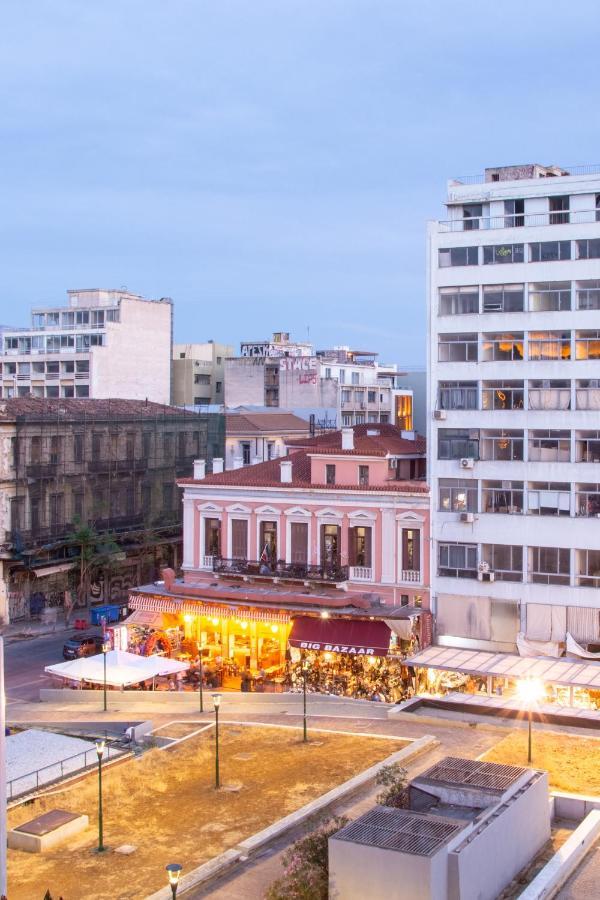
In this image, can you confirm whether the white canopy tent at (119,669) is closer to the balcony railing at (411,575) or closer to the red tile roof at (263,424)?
the balcony railing at (411,575)

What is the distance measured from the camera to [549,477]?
1650 inches

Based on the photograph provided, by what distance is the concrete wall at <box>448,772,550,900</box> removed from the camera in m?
20.6

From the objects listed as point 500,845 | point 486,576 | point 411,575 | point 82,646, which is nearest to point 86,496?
point 82,646

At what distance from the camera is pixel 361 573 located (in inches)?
1730

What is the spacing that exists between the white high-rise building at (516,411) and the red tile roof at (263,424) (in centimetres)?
3176

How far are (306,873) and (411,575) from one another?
2268 centimetres

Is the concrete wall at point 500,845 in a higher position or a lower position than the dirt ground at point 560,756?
higher

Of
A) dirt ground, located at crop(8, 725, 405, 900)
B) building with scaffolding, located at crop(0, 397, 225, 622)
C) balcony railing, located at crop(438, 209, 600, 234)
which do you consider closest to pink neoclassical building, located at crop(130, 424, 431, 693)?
dirt ground, located at crop(8, 725, 405, 900)

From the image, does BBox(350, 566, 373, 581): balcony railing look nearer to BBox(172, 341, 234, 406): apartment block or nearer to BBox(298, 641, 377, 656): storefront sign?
BBox(298, 641, 377, 656): storefront sign

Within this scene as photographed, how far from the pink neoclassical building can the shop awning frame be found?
7.14 feet

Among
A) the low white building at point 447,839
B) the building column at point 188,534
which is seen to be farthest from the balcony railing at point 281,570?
the low white building at point 447,839

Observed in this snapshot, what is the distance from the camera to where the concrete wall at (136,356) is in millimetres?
88250

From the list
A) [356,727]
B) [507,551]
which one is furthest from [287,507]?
[356,727]

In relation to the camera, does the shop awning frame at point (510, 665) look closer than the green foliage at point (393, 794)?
No
